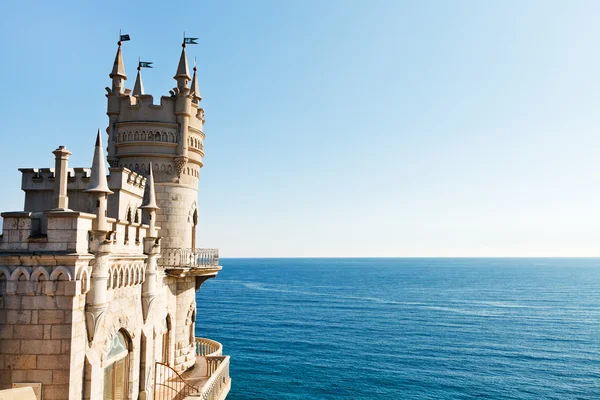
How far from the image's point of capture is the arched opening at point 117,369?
14.1 m

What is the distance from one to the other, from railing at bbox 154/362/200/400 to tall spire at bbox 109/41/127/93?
1371 centimetres

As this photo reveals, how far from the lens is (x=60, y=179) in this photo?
12.4 meters

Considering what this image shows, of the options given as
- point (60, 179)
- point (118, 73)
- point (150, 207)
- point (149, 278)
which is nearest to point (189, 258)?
point (149, 278)

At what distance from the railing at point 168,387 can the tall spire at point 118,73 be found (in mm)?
13714

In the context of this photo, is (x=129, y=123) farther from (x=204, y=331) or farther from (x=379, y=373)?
(x=204, y=331)

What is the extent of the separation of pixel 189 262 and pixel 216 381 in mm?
5967

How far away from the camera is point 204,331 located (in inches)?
2827

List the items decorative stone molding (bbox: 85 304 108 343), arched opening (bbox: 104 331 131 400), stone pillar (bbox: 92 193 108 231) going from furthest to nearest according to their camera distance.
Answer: arched opening (bbox: 104 331 131 400)
stone pillar (bbox: 92 193 108 231)
decorative stone molding (bbox: 85 304 108 343)

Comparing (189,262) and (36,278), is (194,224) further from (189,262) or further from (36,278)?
(36,278)

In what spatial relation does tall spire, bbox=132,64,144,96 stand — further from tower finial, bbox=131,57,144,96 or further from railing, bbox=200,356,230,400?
railing, bbox=200,356,230,400

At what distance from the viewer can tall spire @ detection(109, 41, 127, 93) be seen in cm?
2433

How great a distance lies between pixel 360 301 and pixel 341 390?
222 ft

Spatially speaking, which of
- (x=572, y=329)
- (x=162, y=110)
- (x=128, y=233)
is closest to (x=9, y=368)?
(x=128, y=233)

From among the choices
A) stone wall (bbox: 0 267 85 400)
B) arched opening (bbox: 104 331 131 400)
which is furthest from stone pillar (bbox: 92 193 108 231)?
arched opening (bbox: 104 331 131 400)
